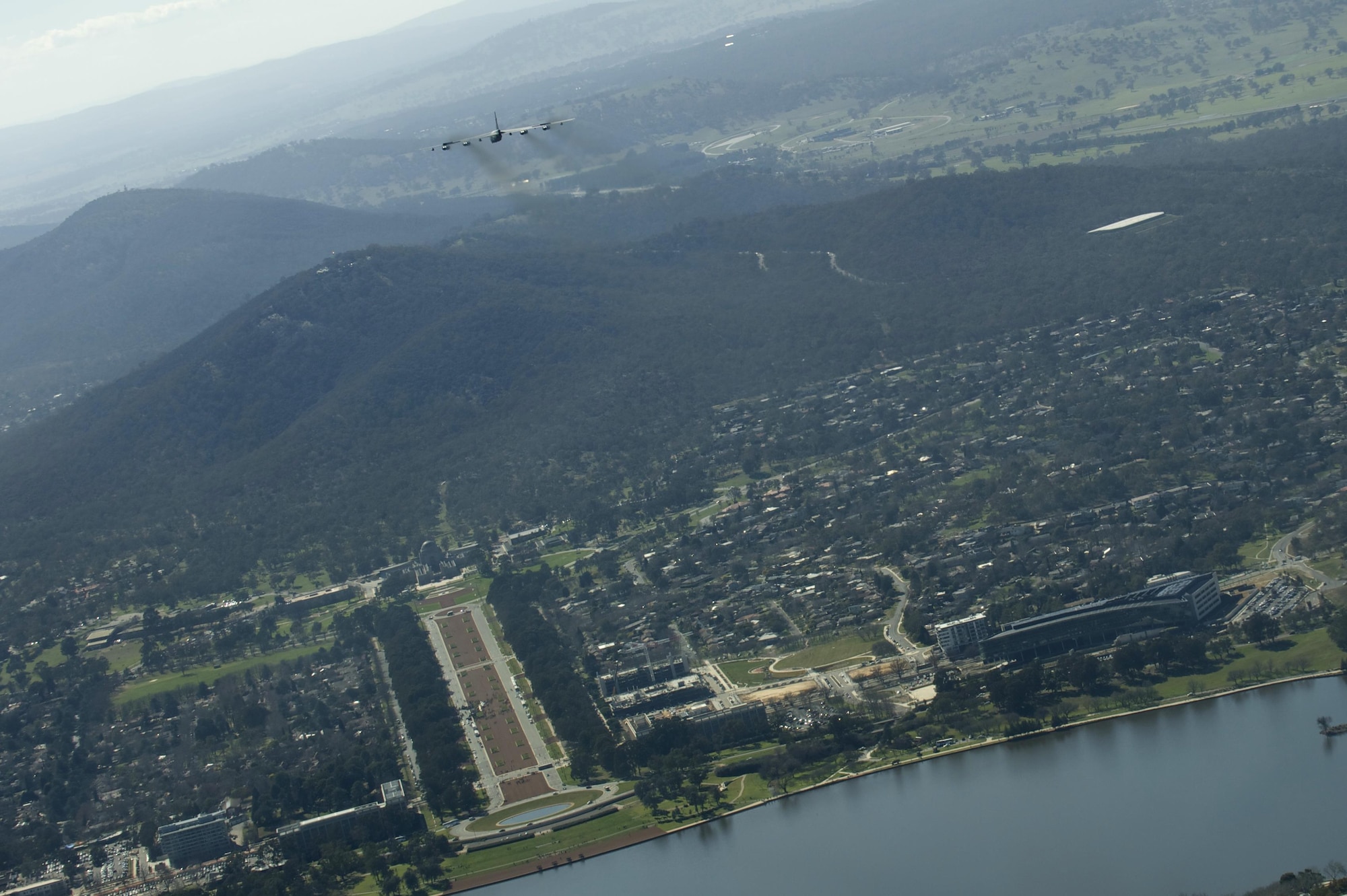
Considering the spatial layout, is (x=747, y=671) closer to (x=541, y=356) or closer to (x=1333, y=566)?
(x=1333, y=566)

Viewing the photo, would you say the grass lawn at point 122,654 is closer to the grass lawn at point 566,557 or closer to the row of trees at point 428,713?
the row of trees at point 428,713

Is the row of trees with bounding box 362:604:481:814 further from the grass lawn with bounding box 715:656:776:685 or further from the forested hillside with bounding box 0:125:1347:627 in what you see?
the forested hillside with bounding box 0:125:1347:627

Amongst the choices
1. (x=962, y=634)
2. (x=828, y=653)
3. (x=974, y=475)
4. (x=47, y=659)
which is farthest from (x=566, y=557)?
(x=962, y=634)

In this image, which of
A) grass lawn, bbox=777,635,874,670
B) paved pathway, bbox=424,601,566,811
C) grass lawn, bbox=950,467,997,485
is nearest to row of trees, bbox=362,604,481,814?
paved pathway, bbox=424,601,566,811

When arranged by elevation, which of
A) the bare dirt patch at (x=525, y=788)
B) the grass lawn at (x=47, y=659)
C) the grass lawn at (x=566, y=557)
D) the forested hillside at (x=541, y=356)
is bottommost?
the bare dirt patch at (x=525, y=788)

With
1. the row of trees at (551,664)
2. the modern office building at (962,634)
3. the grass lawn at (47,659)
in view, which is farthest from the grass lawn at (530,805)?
the grass lawn at (47,659)
